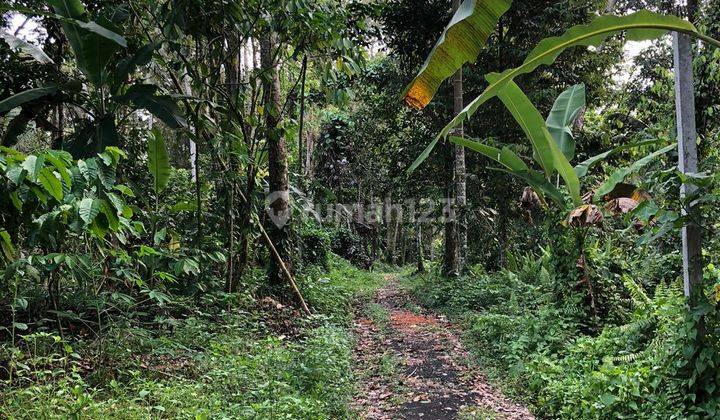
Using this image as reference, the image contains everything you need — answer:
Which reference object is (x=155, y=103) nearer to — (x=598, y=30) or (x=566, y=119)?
→ (x=598, y=30)

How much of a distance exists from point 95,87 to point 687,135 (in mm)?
5431

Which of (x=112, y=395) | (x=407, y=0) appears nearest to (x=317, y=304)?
(x=112, y=395)

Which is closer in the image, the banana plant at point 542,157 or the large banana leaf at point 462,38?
the large banana leaf at point 462,38

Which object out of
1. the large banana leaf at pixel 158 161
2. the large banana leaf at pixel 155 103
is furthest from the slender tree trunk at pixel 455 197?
the large banana leaf at pixel 155 103

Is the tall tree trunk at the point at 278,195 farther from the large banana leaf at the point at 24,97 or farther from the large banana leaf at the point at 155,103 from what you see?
the large banana leaf at the point at 24,97

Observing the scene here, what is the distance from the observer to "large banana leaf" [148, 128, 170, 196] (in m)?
5.65

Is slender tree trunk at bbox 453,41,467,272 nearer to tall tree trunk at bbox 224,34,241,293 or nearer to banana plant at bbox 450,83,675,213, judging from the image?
banana plant at bbox 450,83,675,213

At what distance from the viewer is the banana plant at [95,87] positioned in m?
4.51

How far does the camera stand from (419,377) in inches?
210

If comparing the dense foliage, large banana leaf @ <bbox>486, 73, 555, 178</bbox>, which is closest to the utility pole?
the dense foliage

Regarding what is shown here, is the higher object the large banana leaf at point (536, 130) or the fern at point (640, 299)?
the large banana leaf at point (536, 130)

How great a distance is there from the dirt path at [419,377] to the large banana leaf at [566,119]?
118 inches

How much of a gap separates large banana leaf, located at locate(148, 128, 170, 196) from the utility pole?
5264mm

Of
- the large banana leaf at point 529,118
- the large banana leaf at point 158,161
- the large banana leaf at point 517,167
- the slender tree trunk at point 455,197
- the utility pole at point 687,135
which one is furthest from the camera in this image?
the slender tree trunk at point 455,197
